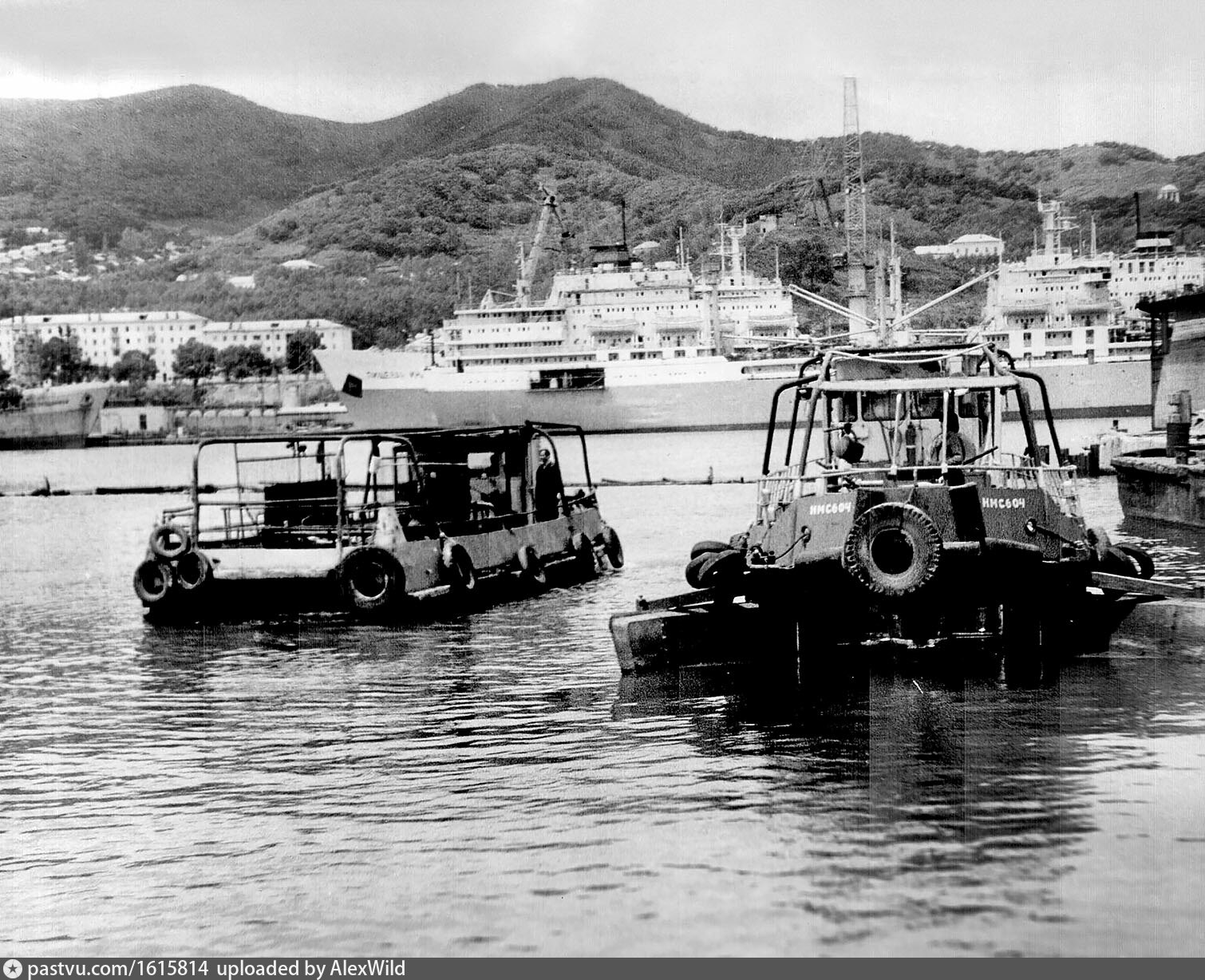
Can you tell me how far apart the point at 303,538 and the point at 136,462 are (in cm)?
7270

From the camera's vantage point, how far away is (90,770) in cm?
1045

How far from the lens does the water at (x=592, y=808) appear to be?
21.6ft

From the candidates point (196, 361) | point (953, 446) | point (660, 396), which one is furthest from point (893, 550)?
point (196, 361)

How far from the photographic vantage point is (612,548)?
2472 centimetres

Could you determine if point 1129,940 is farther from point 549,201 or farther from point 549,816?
Result: point 549,201

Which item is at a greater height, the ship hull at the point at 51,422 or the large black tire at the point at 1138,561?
the ship hull at the point at 51,422

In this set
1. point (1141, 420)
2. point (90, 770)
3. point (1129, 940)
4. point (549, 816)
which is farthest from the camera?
point (1141, 420)

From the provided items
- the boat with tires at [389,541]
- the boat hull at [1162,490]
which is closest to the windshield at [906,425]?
the boat with tires at [389,541]

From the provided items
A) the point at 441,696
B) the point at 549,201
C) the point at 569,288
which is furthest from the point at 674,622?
the point at 549,201

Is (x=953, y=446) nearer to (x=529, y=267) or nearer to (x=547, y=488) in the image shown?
(x=547, y=488)

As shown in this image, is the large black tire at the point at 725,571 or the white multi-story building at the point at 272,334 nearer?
the large black tire at the point at 725,571

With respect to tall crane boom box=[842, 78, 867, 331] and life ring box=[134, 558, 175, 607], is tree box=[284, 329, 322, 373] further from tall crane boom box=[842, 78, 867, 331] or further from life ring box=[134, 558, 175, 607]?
life ring box=[134, 558, 175, 607]

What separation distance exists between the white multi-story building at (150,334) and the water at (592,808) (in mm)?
153232

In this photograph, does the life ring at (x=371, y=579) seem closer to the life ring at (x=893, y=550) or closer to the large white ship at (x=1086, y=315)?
the life ring at (x=893, y=550)
